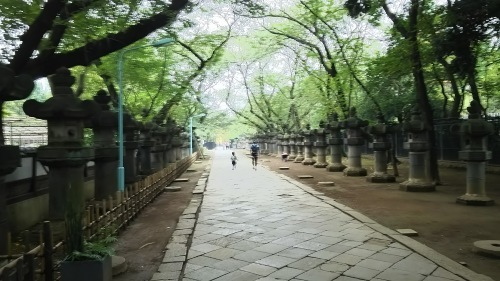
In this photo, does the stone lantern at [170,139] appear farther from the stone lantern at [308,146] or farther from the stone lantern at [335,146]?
the stone lantern at [308,146]

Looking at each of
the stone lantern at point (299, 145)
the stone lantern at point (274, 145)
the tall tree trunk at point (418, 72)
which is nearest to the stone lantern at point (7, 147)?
the tall tree trunk at point (418, 72)

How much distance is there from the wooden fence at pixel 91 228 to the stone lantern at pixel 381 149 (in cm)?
910

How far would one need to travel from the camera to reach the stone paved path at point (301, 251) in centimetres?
510

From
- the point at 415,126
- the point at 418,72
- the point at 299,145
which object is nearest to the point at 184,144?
the point at 299,145

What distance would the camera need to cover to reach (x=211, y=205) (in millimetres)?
11039

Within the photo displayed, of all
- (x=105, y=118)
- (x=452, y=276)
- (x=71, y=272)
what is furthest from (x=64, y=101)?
(x=452, y=276)

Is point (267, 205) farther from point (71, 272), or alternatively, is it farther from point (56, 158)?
point (71, 272)

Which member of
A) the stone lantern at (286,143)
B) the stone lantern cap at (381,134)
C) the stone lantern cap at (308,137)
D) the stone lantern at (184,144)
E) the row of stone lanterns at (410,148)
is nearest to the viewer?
the row of stone lanterns at (410,148)

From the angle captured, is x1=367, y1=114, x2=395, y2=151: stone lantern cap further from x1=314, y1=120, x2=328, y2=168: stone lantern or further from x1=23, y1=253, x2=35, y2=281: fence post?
x1=23, y1=253, x2=35, y2=281: fence post

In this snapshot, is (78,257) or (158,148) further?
(158,148)

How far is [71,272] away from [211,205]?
6979mm

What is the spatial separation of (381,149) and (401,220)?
815 centimetres

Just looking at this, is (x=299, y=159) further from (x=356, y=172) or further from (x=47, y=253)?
(x=47, y=253)

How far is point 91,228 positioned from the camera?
622cm
